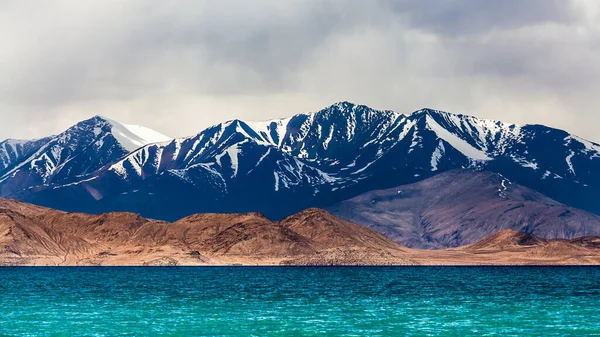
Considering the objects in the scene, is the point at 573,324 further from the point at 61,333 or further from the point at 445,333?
the point at 61,333

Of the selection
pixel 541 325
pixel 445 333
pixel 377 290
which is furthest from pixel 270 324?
pixel 377 290

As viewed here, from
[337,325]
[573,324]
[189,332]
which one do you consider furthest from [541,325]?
[189,332]

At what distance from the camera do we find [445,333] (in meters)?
80.6

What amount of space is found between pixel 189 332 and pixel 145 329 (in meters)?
4.66

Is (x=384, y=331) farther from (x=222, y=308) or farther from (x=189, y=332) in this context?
(x=222, y=308)

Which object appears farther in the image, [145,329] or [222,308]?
[222,308]

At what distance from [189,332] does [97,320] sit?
14.4 m

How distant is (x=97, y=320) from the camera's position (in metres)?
92.1

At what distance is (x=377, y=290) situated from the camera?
488 ft

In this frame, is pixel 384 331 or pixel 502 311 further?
pixel 502 311

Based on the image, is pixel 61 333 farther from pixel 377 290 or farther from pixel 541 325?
pixel 377 290

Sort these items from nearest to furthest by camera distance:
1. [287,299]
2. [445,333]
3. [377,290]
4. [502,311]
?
[445,333], [502,311], [287,299], [377,290]

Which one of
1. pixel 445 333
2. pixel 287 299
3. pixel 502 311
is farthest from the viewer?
pixel 287 299

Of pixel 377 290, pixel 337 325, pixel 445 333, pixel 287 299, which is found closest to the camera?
pixel 445 333
